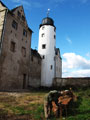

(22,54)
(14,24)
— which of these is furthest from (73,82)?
(14,24)

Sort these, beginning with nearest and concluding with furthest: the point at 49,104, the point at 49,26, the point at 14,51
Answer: the point at 49,104, the point at 14,51, the point at 49,26

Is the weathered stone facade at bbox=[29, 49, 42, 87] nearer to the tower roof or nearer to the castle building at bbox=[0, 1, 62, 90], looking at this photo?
the castle building at bbox=[0, 1, 62, 90]

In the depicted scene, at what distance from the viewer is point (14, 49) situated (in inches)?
644

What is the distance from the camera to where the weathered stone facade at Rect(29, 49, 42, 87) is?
68.2 ft

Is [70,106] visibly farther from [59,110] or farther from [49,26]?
[49,26]

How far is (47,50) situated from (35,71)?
6.19 metres

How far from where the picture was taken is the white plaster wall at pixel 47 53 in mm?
24281

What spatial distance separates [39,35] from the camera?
27219 millimetres

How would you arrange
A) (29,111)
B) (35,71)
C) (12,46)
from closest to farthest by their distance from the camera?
1. (29,111)
2. (12,46)
3. (35,71)

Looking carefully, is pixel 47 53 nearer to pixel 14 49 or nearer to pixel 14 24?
pixel 14 49

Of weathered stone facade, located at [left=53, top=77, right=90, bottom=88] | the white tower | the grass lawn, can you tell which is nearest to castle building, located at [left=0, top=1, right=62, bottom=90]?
the white tower

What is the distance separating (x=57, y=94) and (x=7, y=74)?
11.3 meters

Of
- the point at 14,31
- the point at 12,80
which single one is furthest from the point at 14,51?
the point at 12,80

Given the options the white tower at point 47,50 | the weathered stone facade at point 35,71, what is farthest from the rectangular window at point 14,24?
the white tower at point 47,50
